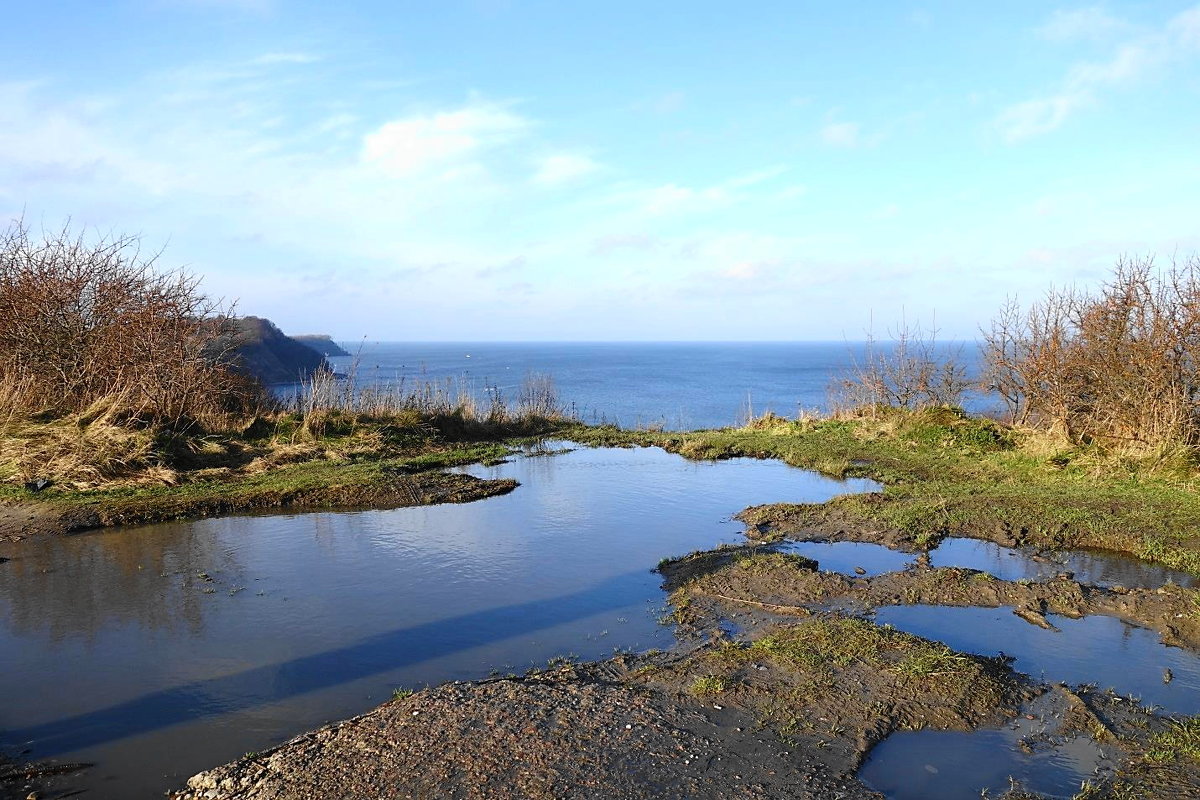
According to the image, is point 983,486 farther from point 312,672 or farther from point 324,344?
point 324,344

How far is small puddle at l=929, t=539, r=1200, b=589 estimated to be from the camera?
25.6 feet

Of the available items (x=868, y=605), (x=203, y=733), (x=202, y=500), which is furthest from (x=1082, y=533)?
(x=202, y=500)

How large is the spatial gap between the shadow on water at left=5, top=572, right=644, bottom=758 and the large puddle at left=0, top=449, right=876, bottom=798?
17mm

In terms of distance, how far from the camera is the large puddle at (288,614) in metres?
5.04

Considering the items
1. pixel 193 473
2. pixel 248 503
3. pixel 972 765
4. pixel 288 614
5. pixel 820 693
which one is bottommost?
pixel 972 765

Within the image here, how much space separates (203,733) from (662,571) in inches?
183

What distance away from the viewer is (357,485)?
11836 mm

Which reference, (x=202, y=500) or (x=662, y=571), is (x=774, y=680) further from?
(x=202, y=500)

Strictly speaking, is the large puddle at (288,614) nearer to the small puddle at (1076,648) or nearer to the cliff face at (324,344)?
the small puddle at (1076,648)

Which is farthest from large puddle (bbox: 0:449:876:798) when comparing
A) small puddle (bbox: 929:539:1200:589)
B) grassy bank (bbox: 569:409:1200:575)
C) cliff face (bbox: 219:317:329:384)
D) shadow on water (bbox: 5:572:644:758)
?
cliff face (bbox: 219:317:329:384)

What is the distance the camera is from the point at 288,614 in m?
6.97

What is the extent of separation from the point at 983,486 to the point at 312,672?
9993mm

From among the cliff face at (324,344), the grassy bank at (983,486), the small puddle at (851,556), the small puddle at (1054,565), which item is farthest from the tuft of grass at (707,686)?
the cliff face at (324,344)

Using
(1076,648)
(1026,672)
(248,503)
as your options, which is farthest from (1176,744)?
(248,503)
